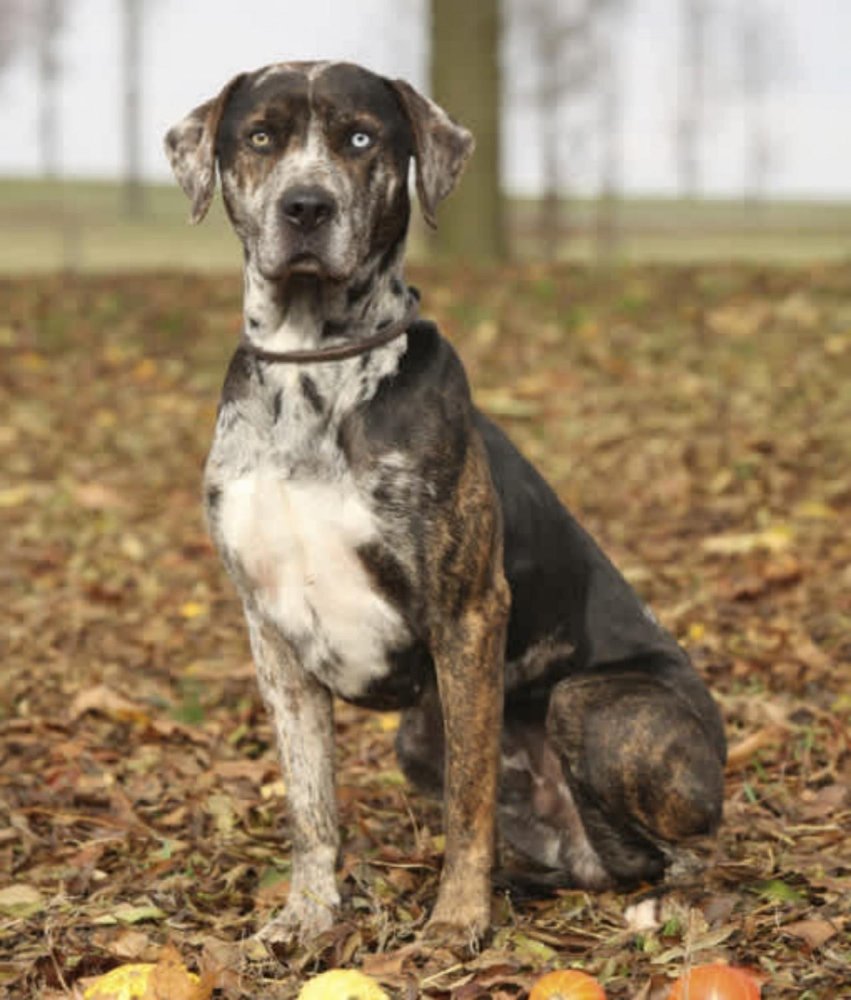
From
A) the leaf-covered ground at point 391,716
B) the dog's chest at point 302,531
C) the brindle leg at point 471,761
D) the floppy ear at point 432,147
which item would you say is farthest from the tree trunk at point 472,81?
the brindle leg at point 471,761

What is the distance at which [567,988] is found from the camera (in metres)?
3.33

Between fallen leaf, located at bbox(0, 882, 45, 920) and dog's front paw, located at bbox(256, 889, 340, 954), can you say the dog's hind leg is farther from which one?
fallen leaf, located at bbox(0, 882, 45, 920)

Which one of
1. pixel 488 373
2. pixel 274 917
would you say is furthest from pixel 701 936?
pixel 488 373

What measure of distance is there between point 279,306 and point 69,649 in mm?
3534

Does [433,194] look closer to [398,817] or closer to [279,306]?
[279,306]

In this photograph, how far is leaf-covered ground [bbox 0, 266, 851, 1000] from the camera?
406 cm

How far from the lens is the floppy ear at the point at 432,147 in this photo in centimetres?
413

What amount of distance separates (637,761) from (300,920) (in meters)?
1.01

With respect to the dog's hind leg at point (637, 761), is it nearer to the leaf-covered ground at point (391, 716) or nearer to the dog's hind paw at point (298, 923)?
the leaf-covered ground at point (391, 716)

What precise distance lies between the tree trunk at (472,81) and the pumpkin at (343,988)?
479 inches

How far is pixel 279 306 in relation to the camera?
4.09m

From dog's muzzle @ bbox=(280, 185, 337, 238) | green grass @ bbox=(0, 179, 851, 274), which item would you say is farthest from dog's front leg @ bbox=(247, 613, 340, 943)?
green grass @ bbox=(0, 179, 851, 274)

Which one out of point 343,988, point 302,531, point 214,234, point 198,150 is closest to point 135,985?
point 343,988

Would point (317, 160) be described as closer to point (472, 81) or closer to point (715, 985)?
point (715, 985)
